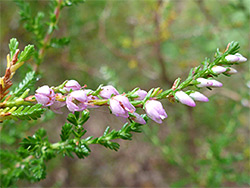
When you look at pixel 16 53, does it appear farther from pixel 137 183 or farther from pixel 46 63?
pixel 137 183

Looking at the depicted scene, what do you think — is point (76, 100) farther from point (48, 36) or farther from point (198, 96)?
point (48, 36)

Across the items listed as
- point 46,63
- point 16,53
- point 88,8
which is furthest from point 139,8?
point 16,53

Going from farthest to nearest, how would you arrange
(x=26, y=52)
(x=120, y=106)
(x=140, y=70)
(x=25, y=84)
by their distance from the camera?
(x=140, y=70) → (x=25, y=84) → (x=26, y=52) → (x=120, y=106)

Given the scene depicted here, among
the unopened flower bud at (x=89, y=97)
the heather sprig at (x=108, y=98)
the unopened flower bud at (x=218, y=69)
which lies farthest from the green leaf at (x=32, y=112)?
the unopened flower bud at (x=218, y=69)

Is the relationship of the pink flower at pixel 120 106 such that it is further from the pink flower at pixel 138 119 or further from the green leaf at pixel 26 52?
the green leaf at pixel 26 52

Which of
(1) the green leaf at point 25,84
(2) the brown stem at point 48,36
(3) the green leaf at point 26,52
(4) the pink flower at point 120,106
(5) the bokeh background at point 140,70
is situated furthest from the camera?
(5) the bokeh background at point 140,70

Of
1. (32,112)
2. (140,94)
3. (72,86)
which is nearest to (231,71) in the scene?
(140,94)

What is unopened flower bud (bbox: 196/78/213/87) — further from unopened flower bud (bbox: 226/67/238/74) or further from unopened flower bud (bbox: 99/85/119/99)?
unopened flower bud (bbox: 99/85/119/99)

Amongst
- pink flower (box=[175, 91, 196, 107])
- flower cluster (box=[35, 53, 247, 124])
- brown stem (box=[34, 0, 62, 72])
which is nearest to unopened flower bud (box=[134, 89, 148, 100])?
flower cluster (box=[35, 53, 247, 124])
